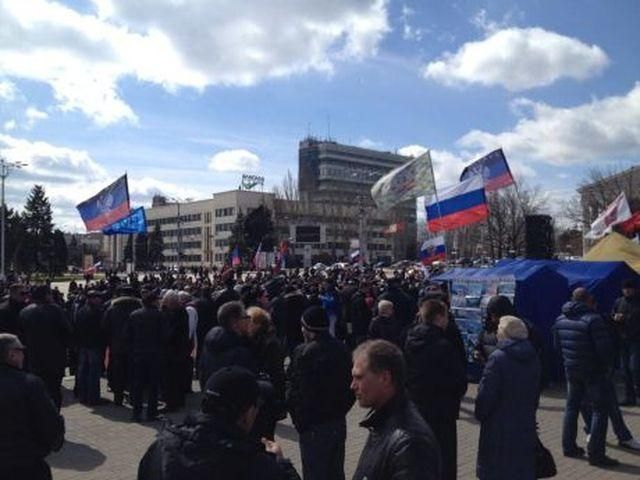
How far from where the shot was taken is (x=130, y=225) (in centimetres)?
2317

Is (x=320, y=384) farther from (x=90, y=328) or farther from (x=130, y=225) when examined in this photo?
(x=130, y=225)

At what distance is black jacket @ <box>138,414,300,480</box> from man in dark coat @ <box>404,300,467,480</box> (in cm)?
320

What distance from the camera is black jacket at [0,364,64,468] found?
14.6ft

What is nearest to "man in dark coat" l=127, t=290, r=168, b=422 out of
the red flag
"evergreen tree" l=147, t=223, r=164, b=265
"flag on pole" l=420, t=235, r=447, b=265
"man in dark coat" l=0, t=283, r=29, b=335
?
"man in dark coat" l=0, t=283, r=29, b=335

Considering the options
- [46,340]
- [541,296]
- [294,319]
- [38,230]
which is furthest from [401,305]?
[38,230]

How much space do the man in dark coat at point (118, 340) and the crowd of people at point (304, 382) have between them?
0.08 feet

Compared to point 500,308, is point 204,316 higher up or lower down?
lower down

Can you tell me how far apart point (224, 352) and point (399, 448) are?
3.67 m

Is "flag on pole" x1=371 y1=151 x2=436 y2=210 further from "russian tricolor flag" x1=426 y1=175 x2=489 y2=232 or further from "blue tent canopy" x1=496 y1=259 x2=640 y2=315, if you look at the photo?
"blue tent canopy" x1=496 y1=259 x2=640 y2=315

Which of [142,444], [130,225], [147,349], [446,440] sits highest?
[130,225]

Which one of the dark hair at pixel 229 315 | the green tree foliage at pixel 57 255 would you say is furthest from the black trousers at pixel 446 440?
the green tree foliage at pixel 57 255

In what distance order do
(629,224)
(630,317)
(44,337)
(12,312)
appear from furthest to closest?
1. (629,224)
2. (12,312)
3. (630,317)
4. (44,337)

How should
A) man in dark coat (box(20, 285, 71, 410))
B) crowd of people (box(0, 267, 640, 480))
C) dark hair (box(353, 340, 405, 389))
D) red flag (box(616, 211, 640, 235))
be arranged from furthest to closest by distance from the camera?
red flag (box(616, 211, 640, 235)) → man in dark coat (box(20, 285, 71, 410)) → dark hair (box(353, 340, 405, 389)) → crowd of people (box(0, 267, 640, 480))

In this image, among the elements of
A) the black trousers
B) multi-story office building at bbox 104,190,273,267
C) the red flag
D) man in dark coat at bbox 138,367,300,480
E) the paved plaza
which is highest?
multi-story office building at bbox 104,190,273,267
